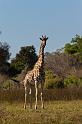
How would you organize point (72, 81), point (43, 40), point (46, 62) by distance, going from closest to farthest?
point (43, 40), point (72, 81), point (46, 62)

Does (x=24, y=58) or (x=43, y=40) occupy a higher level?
(x=24, y=58)

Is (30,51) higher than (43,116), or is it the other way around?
(30,51)

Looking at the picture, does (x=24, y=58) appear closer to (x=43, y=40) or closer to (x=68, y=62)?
(x=68, y=62)

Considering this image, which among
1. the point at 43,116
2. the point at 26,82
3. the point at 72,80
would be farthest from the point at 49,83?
the point at 43,116

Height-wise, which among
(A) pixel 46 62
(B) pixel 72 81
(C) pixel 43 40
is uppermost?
(A) pixel 46 62

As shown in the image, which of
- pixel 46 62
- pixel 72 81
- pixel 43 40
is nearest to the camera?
pixel 43 40

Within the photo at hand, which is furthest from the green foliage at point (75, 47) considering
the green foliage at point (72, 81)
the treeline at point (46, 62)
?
the green foliage at point (72, 81)

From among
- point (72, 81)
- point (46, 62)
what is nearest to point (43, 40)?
point (72, 81)

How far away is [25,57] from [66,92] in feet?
83.0

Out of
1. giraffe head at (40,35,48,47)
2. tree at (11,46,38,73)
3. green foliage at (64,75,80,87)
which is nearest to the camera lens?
giraffe head at (40,35,48,47)

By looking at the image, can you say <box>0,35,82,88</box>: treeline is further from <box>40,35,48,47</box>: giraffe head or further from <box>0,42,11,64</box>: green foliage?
A: <box>40,35,48,47</box>: giraffe head

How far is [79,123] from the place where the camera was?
1241 cm

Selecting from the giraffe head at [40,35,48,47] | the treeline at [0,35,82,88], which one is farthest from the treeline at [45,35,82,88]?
the giraffe head at [40,35,48,47]

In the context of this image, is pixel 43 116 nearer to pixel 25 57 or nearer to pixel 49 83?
pixel 49 83
